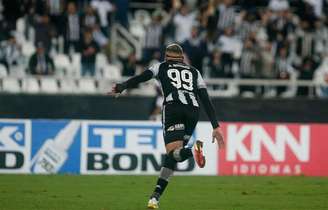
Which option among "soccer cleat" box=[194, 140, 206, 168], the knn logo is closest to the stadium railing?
the knn logo

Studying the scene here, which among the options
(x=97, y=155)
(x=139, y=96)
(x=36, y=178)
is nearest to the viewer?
(x=36, y=178)

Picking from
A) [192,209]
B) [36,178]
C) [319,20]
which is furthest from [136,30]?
[192,209]

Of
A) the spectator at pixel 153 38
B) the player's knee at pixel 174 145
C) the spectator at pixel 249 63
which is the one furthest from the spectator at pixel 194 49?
the player's knee at pixel 174 145

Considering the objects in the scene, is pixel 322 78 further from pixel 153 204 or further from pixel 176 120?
pixel 153 204

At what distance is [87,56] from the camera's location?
2344cm

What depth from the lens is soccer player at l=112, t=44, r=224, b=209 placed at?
13.0 meters

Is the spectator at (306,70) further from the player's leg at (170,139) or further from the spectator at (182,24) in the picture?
the player's leg at (170,139)

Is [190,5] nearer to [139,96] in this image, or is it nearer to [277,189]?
[139,96]

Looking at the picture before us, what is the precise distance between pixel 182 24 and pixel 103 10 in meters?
2.26

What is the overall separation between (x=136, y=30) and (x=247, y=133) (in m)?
7.10

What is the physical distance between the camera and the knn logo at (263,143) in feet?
67.2

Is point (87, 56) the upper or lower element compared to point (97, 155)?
upper

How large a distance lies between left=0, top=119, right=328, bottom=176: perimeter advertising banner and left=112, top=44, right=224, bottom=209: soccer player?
6722 millimetres

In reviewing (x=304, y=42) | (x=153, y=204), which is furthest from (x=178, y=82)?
(x=304, y=42)
